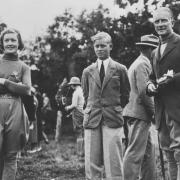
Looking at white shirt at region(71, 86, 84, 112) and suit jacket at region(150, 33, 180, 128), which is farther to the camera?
white shirt at region(71, 86, 84, 112)

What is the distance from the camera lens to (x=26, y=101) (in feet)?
18.5

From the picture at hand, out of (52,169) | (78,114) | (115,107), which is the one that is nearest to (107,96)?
(115,107)

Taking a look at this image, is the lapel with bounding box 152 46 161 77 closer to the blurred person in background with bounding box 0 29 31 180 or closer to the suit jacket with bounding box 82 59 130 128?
the suit jacket with bounding box 82 59 130 128

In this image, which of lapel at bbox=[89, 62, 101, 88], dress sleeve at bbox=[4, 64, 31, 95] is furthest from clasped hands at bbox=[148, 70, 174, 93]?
dress sleeve at bbox=[4, 64, 31, 95]

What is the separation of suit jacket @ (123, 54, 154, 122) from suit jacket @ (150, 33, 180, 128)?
3.59ft

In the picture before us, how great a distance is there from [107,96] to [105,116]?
11.0 inches

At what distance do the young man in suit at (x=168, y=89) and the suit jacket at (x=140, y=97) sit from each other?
1009 millimetres

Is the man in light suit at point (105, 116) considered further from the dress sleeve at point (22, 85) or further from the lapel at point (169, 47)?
the lapel at point (169, 47)

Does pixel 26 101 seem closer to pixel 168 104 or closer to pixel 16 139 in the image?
pixel 16 139

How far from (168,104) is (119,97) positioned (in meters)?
1.23

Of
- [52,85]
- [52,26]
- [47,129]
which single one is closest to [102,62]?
[47,129]

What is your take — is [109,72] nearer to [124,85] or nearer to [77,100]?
[124,85]

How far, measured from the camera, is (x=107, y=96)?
6047 mm

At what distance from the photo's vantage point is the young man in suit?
4914mm
